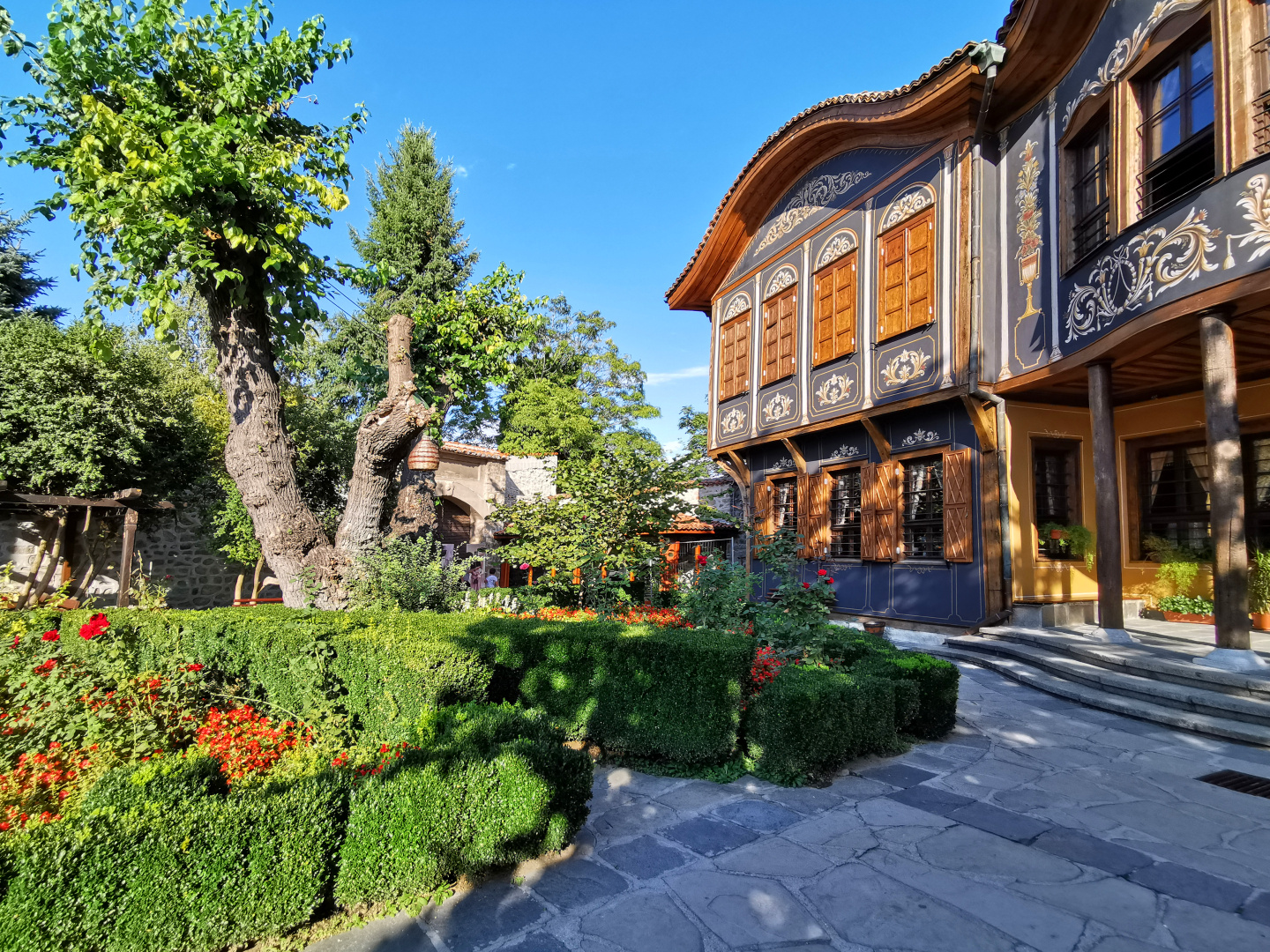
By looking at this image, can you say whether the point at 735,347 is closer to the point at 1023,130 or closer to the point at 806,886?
the point at 1023,130

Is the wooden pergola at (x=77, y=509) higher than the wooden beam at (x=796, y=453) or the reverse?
the reverse

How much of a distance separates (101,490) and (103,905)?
38.8 feet

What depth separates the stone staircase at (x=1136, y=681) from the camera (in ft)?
17.4

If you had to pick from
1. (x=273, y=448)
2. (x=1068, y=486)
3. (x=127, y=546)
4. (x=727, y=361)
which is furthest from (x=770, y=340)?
(x=127, y=546)

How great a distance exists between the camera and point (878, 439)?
1070 centimetres

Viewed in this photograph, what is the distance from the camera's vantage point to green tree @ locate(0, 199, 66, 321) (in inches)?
565

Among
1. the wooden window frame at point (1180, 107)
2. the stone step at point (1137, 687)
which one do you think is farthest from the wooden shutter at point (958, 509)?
the wooden window frame at point (1180, 107)

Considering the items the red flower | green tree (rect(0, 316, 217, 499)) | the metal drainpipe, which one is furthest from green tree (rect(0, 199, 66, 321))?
the metal drainpipe

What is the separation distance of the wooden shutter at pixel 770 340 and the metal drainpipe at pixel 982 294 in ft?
14.0

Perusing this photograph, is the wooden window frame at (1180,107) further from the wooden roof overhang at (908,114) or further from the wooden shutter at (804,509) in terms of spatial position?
the wooden shutter at (804,509)

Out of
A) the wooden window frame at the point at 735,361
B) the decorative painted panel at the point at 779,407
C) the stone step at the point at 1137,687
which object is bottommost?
the stone step at the point at 1137,687

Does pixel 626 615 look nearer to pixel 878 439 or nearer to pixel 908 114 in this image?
pixel 878 439

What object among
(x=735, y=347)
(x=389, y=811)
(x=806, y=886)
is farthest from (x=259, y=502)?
(x=735, y=347)

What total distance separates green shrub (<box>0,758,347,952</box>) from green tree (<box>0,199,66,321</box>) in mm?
16838
